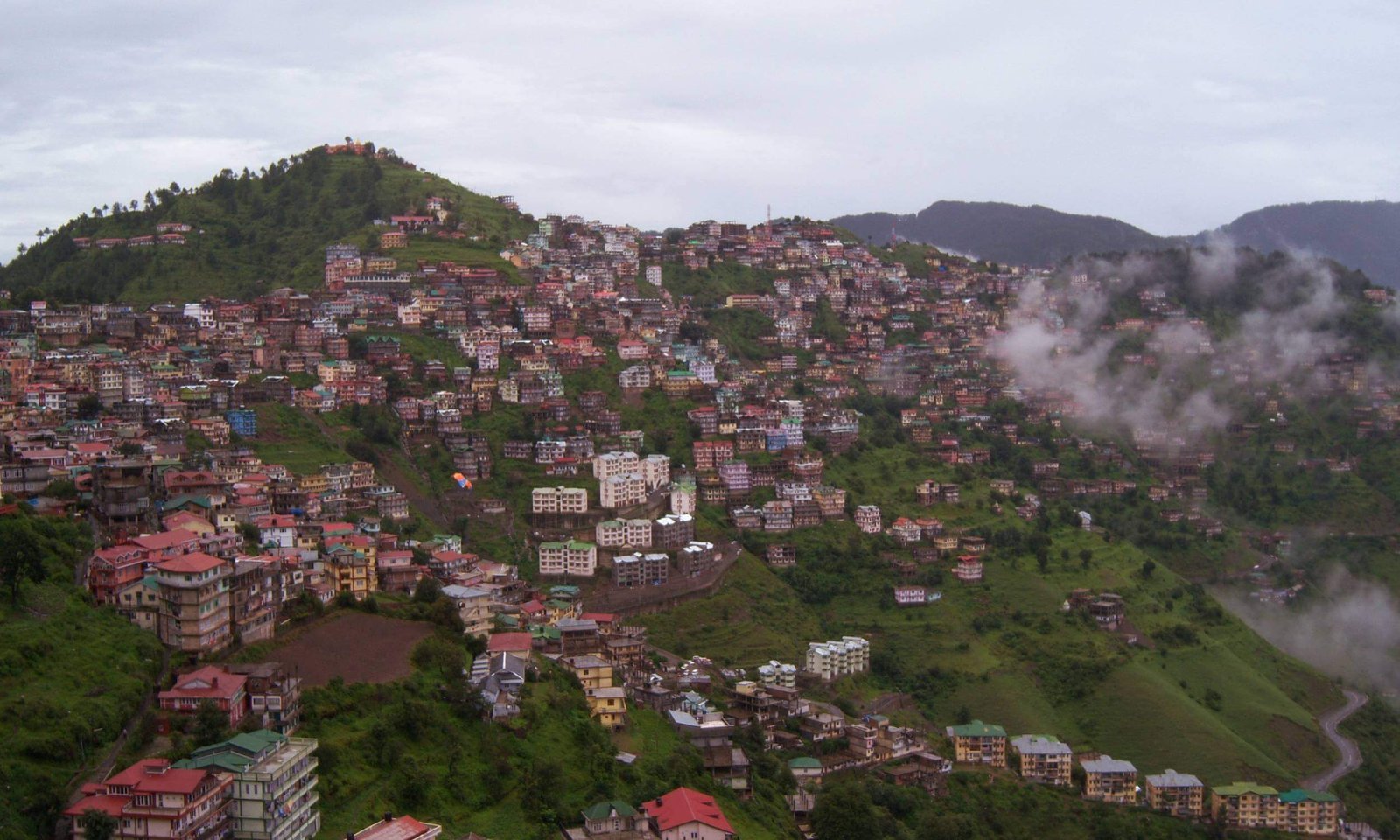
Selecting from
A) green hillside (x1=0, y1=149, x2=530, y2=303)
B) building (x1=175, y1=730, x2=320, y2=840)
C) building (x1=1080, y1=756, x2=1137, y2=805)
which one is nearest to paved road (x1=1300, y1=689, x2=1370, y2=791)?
building (x1=1080, y1=756, x2=1137, y2=805)

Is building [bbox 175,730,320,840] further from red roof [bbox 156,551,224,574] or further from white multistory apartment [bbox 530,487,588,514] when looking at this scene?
white multistory apartment [bbox 530,487,588,514]

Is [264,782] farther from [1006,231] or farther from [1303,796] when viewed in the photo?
[1006,231]

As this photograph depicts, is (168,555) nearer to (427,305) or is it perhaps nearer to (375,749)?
(375,749)

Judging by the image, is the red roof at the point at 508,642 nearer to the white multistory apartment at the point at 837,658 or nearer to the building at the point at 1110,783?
the white multistory apartment at the point at 837,658

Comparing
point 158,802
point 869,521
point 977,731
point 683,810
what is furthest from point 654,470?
point 158,802

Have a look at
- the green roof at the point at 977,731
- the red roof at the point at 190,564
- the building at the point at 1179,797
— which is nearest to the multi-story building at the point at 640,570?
the green roof at the point at 977,731

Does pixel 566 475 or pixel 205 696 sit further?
pixel 566 475
